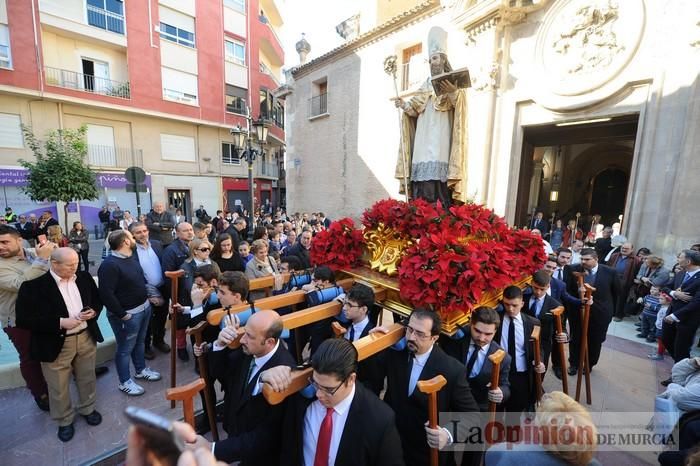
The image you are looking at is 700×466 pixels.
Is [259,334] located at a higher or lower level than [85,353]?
higher

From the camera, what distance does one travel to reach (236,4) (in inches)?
810

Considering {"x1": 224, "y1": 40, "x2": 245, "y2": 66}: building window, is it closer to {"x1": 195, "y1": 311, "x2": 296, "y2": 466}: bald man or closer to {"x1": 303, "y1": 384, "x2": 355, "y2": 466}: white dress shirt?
{"x1": 195, "y1": 311, "x2": 296, "y2": 466}: bald man

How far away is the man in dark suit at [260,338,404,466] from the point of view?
4.97ft

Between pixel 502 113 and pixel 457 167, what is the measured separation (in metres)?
6.72

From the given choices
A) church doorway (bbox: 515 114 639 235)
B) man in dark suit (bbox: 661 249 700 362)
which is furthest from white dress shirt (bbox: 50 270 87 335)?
church doorway (bbox: 515 114 639 235)

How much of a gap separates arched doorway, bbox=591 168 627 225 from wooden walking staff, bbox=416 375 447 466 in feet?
58.9

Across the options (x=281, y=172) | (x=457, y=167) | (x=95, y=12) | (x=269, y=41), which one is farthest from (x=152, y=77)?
(x=457, y=167)

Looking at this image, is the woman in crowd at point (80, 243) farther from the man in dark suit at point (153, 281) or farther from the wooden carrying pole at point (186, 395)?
the wooden carrying pole at point (186, 395)

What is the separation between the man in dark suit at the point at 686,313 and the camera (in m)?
3.93

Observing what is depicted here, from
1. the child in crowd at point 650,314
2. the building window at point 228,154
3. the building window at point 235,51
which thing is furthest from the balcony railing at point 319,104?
the child in crowd at point 650,314

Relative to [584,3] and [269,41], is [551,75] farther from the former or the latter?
[269,41]

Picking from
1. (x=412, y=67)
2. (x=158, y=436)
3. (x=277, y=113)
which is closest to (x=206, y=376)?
(x=158, y=436)

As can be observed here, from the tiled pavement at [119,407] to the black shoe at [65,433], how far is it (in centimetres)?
4

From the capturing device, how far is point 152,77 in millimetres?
17484
